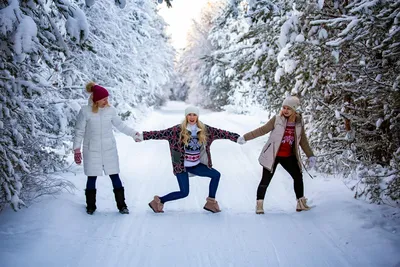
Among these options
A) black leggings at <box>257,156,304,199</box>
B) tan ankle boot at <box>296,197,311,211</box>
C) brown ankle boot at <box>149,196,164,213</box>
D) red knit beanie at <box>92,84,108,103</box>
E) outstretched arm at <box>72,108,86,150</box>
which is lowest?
brown ankle boot at <box>149,196,164,213</box>

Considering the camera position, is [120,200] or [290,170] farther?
[290,170]

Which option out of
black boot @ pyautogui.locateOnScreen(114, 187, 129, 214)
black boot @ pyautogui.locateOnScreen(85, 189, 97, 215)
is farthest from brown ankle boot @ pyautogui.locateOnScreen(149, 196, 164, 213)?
black boot @ pyautogui.locateOnScreen(85, 189, 97, 215)

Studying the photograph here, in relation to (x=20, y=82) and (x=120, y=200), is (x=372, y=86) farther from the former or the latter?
(x=20, y=82)

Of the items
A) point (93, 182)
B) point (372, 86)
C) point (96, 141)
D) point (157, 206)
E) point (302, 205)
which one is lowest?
point (157, 206)

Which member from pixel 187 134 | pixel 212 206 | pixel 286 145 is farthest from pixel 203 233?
pixel 286 145

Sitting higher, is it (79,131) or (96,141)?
(79,131)

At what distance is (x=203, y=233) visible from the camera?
5.20 m

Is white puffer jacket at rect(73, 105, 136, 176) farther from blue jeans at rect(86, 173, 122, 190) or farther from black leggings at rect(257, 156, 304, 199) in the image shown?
black leggings at rect(257, 156, 304, 199)

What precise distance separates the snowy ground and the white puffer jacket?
28.9 inches

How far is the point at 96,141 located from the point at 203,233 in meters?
2.16

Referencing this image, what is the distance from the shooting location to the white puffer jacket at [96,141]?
580 cm

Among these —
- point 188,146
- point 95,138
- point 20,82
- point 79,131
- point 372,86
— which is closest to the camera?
point 20,82

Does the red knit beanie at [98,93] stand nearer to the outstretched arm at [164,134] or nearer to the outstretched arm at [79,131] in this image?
the outstretched arm at [79,131]

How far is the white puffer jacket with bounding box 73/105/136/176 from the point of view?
229 inches
